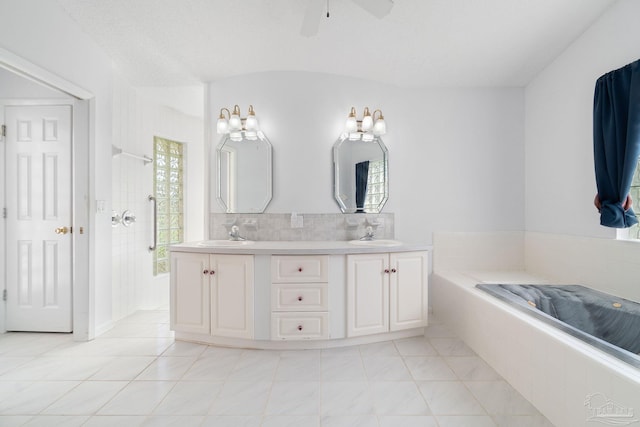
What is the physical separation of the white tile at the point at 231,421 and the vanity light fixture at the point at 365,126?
2403mm

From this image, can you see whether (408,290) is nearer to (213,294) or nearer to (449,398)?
(449,398)

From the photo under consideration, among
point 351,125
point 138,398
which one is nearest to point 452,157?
point 351,125

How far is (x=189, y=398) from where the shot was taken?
5.86 feet

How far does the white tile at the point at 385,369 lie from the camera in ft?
6.60

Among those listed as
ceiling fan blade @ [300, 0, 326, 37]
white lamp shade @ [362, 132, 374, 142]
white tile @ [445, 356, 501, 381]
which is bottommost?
white tile @ [445, 356, 501, 381]

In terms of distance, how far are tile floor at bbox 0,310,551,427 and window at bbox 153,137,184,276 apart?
152cm

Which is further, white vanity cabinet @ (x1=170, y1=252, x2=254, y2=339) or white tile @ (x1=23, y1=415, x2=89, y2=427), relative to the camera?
white vanity cabinet @ (x1=170, y1=252, x2=254, y2=339)

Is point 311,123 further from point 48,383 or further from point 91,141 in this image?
point 48,383

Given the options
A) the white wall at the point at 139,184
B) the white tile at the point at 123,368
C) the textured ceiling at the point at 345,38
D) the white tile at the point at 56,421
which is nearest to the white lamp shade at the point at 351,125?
the textured ceiling at the point at 345,38

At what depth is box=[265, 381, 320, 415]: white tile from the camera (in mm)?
1674

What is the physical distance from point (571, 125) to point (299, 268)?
2565 mm

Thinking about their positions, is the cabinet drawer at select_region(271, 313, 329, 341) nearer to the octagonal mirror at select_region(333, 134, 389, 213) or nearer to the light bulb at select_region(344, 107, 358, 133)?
the octagonal mirror at select_region(333, 134, 389, 213)

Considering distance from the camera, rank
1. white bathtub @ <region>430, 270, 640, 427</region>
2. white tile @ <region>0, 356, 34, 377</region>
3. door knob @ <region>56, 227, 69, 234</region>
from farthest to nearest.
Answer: door knob @ <region>56, 227, 69, 234</region>, white tile @ <region>0, 356, 34, 377</region>, white bathtub @ <region>430, 270, 640, 427</region>

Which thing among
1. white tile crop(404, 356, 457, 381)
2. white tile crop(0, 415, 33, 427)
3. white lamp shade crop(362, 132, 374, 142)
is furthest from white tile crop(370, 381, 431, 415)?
white lamp shade crop(362, 132, 374, 142)
